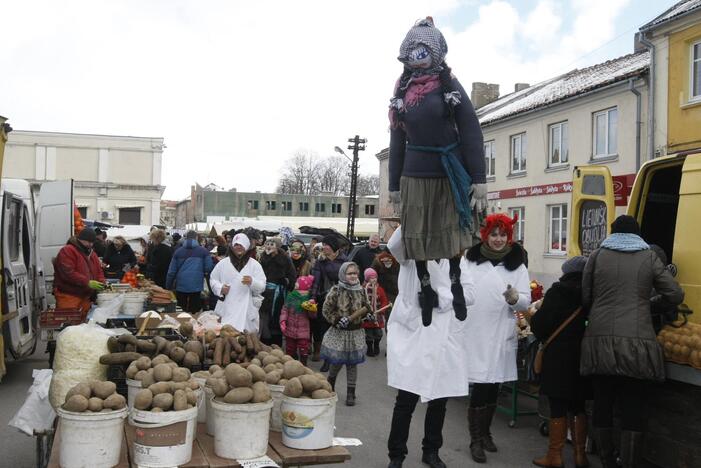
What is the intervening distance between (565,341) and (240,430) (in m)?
3.00

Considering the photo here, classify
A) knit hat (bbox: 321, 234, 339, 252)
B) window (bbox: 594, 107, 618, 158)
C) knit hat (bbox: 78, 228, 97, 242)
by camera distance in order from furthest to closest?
window (bbox: 594, 107, 618, 158) < knit hat (bbox: 321, 234, 339, 252) < knit hat (bbox: 78, 228, 97, 242)

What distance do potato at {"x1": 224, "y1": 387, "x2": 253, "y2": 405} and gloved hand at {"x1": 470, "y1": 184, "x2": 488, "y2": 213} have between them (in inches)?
65.4

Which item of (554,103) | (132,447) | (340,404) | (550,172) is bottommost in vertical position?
(340,404)

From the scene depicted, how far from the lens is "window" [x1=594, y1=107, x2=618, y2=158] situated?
2253cm

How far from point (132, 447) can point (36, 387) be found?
1228 mm

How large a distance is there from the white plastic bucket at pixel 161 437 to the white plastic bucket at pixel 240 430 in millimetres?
184

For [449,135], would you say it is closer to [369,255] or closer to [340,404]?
[340,404]

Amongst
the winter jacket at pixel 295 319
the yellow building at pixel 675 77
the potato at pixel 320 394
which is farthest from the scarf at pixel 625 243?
the yellow building at pixel 675 77

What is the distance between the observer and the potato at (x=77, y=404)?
11.8 ft

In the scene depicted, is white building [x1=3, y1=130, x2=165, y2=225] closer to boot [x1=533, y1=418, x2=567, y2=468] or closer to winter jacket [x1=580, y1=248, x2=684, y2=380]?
boot [x1=533, y1=418, x2=567, y2=468]

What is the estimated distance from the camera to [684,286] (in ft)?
16.3

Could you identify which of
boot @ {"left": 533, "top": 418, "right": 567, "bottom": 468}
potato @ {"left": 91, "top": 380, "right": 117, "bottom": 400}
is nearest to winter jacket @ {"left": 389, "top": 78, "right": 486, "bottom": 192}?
potato @ {"left": 91, "top": 380, "right": 117, "bottom": 400}

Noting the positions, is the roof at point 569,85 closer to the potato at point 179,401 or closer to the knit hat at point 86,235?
the knit hat at point 86,235

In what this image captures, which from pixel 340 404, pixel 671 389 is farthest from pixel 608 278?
pixel 340 404
